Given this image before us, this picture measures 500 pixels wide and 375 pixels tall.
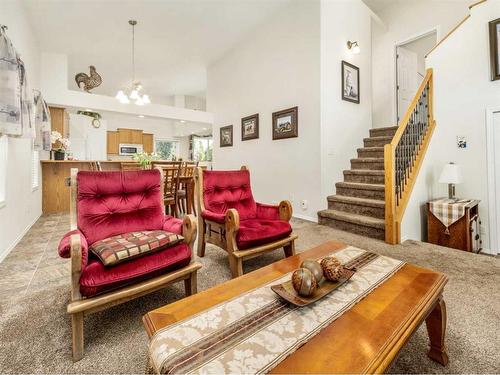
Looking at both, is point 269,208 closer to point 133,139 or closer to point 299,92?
point 299,92

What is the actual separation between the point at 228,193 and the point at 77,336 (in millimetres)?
1733

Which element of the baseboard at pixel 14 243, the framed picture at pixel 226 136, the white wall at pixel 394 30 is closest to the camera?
the baseboard at pixel 14 243

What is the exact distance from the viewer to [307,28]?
13.4 feet

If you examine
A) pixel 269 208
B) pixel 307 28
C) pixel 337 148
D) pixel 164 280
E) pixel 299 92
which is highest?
pixel 307 28

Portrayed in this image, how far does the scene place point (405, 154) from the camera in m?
3.36

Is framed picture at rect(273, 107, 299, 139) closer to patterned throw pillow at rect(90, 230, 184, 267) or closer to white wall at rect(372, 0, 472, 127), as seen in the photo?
white wall at rect(372, 0, 472, 127)

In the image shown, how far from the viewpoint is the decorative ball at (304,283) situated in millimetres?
1074

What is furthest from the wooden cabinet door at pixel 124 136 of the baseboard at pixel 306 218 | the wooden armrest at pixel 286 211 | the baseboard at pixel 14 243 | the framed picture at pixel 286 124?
the wooden armrest at pixel 286 211

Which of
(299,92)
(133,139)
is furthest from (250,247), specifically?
(133,139)

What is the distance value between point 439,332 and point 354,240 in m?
1.99

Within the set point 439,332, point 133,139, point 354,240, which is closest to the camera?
point 439,332

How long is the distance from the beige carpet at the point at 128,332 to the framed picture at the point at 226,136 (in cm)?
424

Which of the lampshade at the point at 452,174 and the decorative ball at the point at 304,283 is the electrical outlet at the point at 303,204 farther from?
the decorative ball at the point at 304,283

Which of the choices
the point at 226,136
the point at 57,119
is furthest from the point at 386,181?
the point at 57,119
